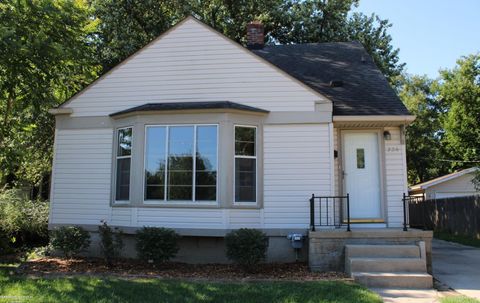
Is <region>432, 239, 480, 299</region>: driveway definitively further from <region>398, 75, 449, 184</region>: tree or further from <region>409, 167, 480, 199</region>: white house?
<region>398, 75, 449, 184</region>: tree

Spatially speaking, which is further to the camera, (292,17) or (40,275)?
(292,17)

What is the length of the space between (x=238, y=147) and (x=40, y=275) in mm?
4589

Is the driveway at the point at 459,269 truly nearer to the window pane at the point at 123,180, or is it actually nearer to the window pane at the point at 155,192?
the window pane at the point at 155,192

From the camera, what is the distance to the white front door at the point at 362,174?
1019 centimetres

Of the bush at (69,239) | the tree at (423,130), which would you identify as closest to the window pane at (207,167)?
the bush at (69,239)

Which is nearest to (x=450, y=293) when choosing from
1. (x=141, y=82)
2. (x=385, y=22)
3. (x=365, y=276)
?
(x=365, y=276)

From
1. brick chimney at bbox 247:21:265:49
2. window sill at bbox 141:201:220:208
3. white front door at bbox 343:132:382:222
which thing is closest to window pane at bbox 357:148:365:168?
white front door at bbox 343:132:382:222

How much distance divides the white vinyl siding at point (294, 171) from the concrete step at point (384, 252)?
155cm

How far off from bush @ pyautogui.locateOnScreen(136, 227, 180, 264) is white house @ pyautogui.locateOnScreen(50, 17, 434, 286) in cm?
72

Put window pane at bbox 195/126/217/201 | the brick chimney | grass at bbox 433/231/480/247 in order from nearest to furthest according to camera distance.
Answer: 1. window pane at bbox 195/126/217/201
2. the brick chimney
3. grass at bbox 433/231/480/247

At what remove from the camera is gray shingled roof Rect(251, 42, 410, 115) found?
1026 cm

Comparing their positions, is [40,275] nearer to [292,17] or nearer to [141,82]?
[141,82]

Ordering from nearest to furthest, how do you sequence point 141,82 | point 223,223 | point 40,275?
point 40,275 → point 223,223 → point 141,82

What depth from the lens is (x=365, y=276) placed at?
7492mm
